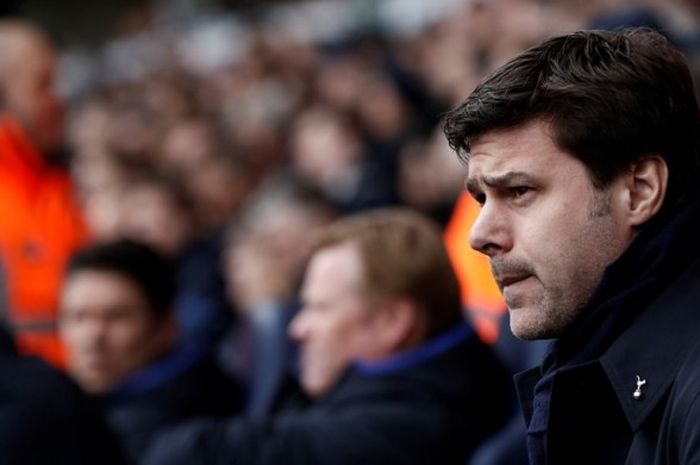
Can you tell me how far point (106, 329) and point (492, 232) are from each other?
2681mm

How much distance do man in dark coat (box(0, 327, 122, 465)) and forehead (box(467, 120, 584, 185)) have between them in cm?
147

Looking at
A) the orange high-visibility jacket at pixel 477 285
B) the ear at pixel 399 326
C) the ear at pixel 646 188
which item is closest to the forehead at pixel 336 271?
the ear at pixel 399 326

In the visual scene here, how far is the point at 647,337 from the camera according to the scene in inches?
80.3

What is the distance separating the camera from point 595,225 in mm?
2123

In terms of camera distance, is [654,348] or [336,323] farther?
[336,323]

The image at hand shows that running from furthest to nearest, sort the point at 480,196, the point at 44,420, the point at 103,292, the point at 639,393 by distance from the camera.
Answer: the point at 103,292 < the point at 44,420 < the point at 480,196 < the point at 639,393

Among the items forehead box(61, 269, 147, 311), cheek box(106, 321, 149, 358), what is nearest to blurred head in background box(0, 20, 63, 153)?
forehead box(61, 269, 147, 311)

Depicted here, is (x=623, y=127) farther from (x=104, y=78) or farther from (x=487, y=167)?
(x=104, y=78)

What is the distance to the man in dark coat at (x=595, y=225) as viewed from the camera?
205 cm

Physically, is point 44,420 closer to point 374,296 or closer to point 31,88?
point 374,296

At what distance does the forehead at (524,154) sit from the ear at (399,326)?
1.50 meters

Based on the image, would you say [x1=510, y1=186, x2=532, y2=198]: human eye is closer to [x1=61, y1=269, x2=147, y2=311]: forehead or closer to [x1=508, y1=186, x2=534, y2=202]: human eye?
[x1=508, y1=186, x2=534, y2=202]: human eye

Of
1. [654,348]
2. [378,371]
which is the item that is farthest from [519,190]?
[378,371]

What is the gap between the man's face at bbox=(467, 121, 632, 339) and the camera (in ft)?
6.97
